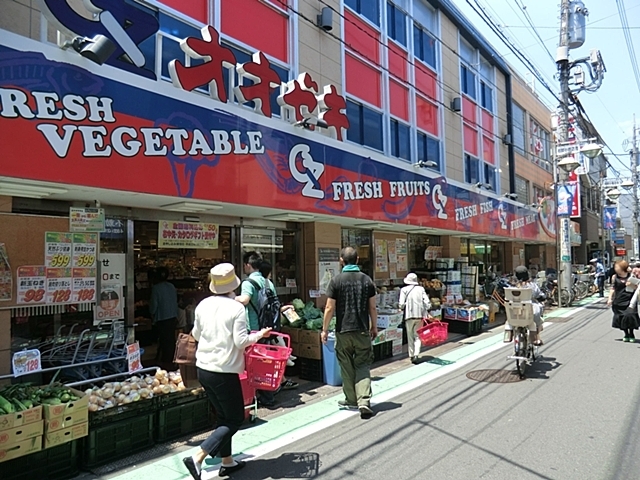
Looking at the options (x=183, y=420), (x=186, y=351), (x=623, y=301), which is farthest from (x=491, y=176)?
(x=183, y=420)

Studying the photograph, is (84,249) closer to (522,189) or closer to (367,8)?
(367,8)

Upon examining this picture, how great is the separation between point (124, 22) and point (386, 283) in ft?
29.9

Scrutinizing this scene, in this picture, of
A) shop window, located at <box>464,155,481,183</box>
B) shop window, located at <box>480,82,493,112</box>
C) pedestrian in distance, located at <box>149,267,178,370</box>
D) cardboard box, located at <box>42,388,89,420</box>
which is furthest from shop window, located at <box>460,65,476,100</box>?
cardboard box, located at <box>42,388,89,420</box>

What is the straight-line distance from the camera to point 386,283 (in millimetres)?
12680

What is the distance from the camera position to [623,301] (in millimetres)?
10445

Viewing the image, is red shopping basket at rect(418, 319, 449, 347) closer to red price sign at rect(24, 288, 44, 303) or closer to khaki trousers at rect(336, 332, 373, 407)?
khaki trousers at rect(336, 332, 373, 407)

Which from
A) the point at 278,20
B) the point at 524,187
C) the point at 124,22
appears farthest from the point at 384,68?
the point at 524,187

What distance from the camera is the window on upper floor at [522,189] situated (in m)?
21.8

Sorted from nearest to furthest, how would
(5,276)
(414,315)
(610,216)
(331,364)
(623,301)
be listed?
Result: 1. (5,276)
2. (331,364)
3. (414,315)
4. (623,301)
5. (610,216)

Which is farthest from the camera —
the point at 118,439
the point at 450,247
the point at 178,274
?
the point at 450,247

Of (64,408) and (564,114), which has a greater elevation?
(564,114)

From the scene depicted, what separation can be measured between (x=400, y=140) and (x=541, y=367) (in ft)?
24.6

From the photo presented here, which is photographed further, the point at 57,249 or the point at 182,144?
the point at 182,144

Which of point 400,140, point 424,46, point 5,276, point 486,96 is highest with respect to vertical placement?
point 424,46
